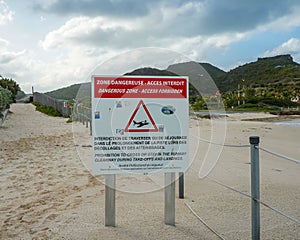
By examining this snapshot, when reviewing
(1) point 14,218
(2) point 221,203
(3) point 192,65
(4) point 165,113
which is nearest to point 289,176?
(2) point 221,203

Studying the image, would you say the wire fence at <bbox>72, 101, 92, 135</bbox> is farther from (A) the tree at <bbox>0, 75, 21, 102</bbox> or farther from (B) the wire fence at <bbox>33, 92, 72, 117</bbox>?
(A) the tree at <bbox>0, 75, 21, 102</bbox>

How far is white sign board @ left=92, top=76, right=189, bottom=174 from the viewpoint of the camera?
3.76 metres

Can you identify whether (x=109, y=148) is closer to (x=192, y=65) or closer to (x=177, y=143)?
(x=177, y=143)

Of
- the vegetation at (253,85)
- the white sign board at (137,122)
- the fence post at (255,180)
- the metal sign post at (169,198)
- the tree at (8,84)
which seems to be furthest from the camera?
the tree at (8,84)

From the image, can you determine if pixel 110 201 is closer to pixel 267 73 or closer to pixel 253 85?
pixel 253 85

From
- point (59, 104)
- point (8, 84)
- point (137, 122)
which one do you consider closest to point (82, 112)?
point (137, 122)

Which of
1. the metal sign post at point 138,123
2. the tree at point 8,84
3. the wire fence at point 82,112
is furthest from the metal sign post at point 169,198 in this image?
the tree at point 8,84

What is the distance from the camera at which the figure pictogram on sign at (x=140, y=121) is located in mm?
3803

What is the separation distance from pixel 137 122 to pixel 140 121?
1.3 inches

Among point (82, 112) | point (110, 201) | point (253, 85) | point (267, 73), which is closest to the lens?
point (110, 201)

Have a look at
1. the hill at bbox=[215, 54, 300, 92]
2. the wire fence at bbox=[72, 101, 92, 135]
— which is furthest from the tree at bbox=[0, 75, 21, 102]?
the hill at bbox=[215, 54, 300, 92]

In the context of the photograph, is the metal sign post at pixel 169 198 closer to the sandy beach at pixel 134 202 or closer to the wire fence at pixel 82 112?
the sandy beach at pixel 134 202

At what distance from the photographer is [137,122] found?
3807 mm

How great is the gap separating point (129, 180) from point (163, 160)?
2505 mm
